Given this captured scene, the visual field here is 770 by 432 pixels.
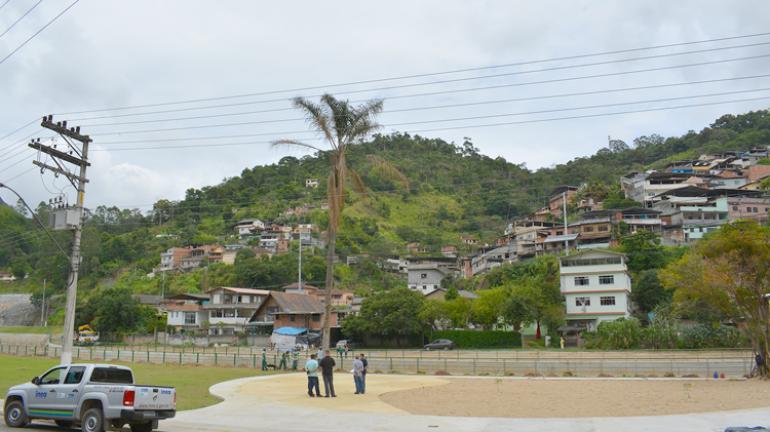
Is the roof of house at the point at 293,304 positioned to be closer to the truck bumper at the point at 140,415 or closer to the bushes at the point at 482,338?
the bushes at the point at 482,338

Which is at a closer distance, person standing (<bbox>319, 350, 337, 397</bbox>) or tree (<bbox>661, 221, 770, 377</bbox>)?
person standing (<bbox>319, 350, 337, 397</bbox>)

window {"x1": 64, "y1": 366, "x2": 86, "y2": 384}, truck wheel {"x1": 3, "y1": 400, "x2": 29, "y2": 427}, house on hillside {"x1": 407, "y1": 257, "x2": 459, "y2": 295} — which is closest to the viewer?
window {"x1": 64, "y1": 366, "x2": 86, "y2": 384}

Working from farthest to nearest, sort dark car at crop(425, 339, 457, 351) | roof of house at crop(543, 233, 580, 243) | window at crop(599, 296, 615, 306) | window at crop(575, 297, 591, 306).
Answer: roof of house at crop(543, 233, 580, 243)
window at crop(575, 297, 591, 306)
window at crop(599, 296, 615, 306)
dark car at crop(425, 339, 457, 351)

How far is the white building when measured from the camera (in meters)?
64.4

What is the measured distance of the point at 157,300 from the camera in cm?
9681

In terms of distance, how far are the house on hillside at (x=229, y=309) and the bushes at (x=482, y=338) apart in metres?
29.9

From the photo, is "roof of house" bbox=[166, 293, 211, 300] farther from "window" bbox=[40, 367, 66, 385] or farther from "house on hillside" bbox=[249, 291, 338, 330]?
"window" bbox=[40, 367, 66, 385]

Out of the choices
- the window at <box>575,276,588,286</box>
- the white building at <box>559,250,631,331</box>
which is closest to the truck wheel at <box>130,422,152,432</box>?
the white building at <box>559,250,631,331</box>

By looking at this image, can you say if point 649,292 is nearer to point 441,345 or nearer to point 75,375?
point 441,345

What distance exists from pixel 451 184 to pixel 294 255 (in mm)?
74604

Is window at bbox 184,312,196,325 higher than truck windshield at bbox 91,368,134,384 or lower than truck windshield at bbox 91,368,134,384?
higher

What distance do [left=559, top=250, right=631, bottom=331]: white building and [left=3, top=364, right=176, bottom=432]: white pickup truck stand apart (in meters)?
57.1

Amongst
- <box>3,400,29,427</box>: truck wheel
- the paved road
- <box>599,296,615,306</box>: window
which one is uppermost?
<box>599,296,615,306</box>: window

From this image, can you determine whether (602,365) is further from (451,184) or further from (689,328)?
(451,184)
